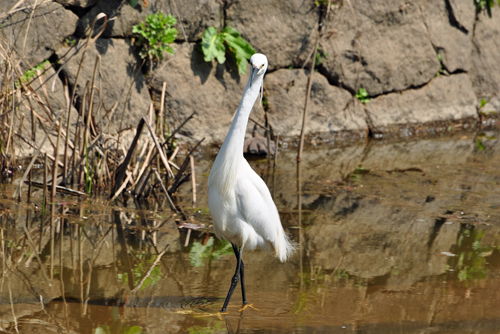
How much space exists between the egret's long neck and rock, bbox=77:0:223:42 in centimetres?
334

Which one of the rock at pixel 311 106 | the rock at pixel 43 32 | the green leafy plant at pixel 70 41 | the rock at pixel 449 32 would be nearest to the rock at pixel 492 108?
the rock at pixel 449 32

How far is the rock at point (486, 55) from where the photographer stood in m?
9.71

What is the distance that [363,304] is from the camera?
127 inches

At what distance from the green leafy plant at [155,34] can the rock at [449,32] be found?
4.69 metres

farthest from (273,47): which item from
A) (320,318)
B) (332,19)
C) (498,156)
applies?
(320,318)

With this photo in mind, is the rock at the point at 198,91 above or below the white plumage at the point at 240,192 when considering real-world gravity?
above

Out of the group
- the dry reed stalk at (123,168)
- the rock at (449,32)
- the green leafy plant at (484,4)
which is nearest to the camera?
the dry reed stalk at (123,168)

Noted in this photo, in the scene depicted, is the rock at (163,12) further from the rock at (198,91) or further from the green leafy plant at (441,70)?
the green leafy plant at (441,70)

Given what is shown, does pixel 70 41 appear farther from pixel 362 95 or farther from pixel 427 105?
pixel 427 105

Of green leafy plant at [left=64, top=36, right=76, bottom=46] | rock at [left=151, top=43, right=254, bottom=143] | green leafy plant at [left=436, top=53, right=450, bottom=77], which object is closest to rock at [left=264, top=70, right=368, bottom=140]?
rock at [left=151, top=43, right=254, bottom=143]

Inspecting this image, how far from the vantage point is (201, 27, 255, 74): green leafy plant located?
6895mm

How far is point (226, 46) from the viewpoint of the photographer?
714cm

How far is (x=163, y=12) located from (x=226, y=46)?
3.19 ft

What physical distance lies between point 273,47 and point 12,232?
4.86 metres
